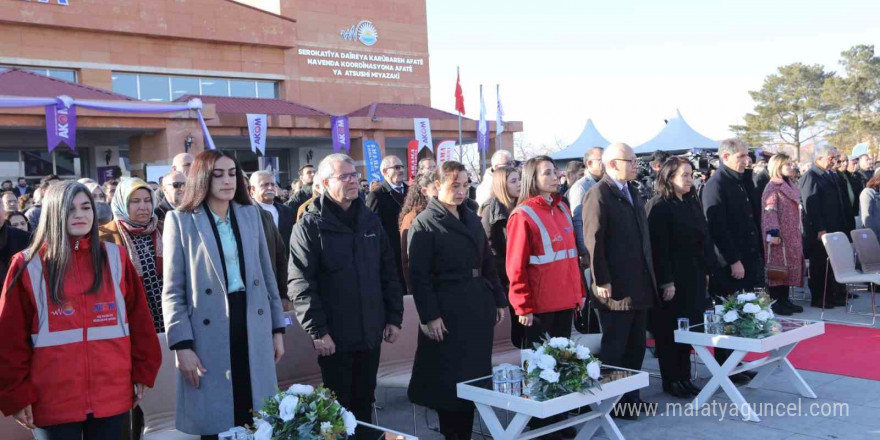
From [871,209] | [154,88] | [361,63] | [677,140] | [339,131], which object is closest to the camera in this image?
[871,209]

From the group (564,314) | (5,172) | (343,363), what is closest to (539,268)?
(564,314)

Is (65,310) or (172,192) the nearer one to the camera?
(65,310)

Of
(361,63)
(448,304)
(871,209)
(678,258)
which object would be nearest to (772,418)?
(678,258)

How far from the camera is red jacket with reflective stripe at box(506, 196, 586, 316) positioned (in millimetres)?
4973

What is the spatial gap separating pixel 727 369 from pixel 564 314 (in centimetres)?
125

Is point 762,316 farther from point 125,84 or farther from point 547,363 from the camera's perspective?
point 125,84

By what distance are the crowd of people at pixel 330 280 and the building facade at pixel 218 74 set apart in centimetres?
1636

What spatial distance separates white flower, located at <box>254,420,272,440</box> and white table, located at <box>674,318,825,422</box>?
136 inches

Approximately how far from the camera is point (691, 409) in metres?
5.45

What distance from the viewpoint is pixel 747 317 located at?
5.55 m

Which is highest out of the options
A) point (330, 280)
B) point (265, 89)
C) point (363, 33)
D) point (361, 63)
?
point (363, 33)

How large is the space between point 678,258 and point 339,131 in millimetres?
20810

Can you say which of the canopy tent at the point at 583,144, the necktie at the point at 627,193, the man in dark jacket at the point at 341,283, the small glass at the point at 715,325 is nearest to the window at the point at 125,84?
the canopy tent at the point at 583,144

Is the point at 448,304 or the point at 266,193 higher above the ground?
the point at 266,193
